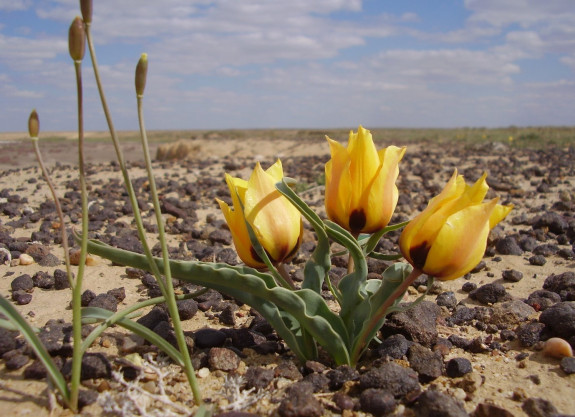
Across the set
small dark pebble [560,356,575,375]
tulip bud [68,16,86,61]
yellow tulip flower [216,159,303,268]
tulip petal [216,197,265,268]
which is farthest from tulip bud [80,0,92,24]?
small dark pebble [560,356,575,375]

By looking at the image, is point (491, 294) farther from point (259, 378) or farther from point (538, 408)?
point (259, 378)

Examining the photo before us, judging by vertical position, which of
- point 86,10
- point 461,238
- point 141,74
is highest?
point 86,10

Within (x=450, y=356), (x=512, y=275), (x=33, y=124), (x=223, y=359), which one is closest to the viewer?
(x=33, y=124)

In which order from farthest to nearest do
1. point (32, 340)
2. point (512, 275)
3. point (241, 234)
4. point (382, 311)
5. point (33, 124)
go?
point (512, 275), point (241, 234), point (382, 311), point (32, 340), point (33, 124)

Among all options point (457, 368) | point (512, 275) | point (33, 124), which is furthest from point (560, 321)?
point (33, 124)

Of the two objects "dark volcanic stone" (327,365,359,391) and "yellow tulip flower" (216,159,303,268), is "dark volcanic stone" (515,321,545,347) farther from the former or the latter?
"yellow tulip flower" (216,159,303,268)

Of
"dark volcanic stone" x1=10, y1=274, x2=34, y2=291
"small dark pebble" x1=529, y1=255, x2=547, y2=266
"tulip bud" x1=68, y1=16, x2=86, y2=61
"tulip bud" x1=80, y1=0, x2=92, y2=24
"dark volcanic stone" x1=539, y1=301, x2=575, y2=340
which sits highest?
"tulip bud" x1=80, y1=0, x2=92, y2=24

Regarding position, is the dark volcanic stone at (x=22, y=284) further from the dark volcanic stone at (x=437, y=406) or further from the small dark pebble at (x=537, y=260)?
the small dark pebble at (x=537, y=260)
